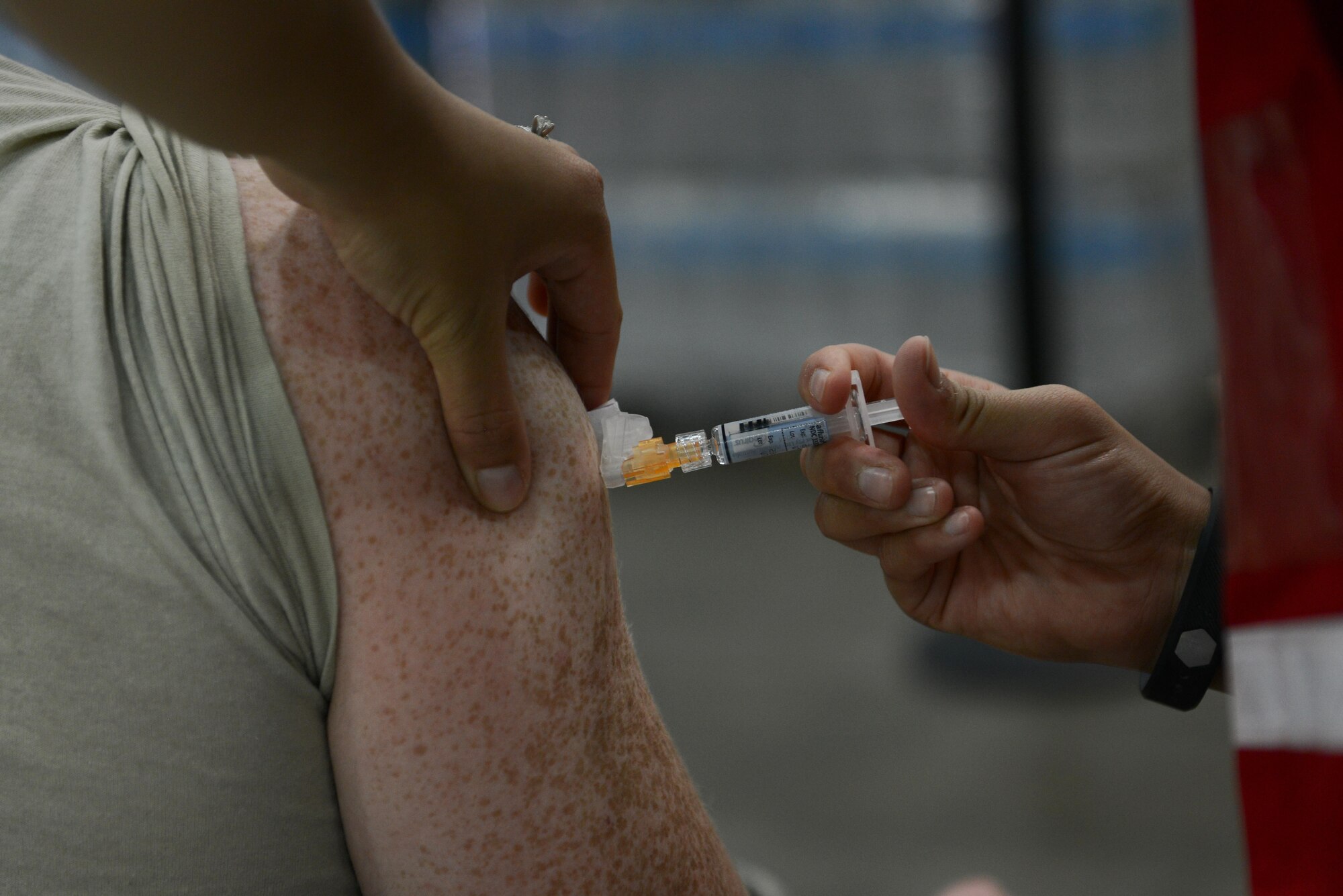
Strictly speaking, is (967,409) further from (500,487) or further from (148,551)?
(148,551)

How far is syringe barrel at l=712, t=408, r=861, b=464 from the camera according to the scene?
1.06 m

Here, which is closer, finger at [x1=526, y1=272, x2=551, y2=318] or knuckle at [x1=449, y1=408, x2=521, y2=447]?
knuckle at [x1=449, y1=408, x2=521, y2=447]

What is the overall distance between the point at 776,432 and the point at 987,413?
211 millimetres

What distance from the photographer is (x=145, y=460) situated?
2.48 ft

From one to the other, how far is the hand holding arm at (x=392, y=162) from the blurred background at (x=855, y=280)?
2068mm

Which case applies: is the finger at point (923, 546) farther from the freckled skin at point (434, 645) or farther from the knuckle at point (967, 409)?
the freckled skin at point (434, 645)

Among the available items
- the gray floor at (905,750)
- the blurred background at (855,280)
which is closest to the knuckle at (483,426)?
the gray floor at (905,750)

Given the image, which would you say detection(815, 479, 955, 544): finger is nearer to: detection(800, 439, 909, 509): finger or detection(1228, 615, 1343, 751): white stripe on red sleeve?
detection(800, 439, 909, 509): finger

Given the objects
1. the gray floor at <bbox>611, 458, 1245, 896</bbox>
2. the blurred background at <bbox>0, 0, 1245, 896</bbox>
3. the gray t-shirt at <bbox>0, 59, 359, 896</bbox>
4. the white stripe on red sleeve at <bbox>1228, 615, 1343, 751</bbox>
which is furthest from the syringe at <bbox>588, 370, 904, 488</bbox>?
the blurred background at <bbox>0, 0, 1245, 896</bbox>

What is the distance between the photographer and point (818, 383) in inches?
41.2

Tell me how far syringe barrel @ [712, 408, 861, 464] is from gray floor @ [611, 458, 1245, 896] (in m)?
1.61

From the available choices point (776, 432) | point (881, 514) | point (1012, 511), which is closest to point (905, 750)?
point (1012, 511)

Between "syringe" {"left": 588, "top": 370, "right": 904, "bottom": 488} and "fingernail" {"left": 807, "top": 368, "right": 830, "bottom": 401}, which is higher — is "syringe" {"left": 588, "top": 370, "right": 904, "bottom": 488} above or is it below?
below

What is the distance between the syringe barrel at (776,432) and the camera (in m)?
1.06
